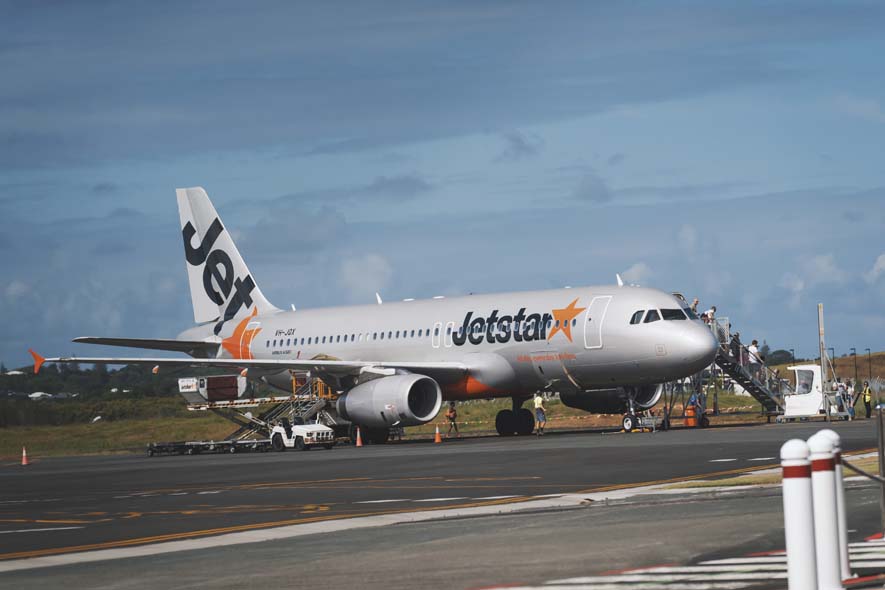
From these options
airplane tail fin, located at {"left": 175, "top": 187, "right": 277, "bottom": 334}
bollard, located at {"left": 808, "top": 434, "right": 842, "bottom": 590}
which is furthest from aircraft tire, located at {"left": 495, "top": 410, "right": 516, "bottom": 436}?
bollard, located at {"left": 808, "top": 434, "right": 842, "bottom": 590}

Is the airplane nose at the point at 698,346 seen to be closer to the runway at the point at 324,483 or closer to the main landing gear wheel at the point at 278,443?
the runway at the point at 324,483

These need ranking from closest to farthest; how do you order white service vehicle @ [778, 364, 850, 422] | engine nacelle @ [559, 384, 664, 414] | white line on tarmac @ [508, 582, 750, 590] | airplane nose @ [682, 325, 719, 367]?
white line on tarmac @ [508, 582, 750, 590]
airplane nose @ [682, 325, 719, 367]
engine nacelle @ [559, 384, 664, 414]
white service vehicle @ [778, 364, 850, 422]

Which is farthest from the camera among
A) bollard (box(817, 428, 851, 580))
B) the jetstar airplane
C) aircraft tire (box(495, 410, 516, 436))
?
aircraft tire (box(495, 410, 516, 436))

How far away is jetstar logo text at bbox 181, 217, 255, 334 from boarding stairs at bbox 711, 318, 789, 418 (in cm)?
1897

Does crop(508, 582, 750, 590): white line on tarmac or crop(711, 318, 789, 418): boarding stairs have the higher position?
crop(711, 318, 789, 418): boarding stairs

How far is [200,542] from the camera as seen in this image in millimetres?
14492

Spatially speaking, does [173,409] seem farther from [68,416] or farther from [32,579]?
[32,579]

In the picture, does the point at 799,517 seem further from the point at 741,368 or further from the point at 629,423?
the point at 741,368

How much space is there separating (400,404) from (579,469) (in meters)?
17.5

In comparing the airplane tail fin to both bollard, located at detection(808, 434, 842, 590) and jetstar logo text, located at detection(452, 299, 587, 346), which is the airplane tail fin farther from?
bollard, located at detection(808, 434, 842, 590)

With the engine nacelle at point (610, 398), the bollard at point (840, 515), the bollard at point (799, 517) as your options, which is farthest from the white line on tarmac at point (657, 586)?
the engine nacelle at point (610, 398)

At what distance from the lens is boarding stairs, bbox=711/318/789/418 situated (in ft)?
152

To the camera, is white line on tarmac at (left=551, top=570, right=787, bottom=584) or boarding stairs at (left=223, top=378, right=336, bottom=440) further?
boarding stairs at (left=223, top=378, right=336, bottom=440)

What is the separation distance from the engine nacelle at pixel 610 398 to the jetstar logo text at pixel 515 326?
3357 mm
